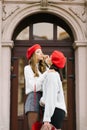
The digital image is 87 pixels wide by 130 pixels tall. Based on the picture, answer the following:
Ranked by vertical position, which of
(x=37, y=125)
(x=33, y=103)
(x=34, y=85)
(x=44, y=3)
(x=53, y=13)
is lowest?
(x=37, y=125)

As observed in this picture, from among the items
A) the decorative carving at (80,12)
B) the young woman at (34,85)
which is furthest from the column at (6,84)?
the young woman at (34,85)

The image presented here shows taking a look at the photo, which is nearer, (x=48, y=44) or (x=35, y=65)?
(x=35, y=65)

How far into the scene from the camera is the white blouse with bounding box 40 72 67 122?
3566 mm

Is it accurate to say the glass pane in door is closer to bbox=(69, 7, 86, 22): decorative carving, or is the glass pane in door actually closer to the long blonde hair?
bbox=(69, 7, 86, 22): decorative carving

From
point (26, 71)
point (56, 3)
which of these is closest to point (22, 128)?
point (56, 3)

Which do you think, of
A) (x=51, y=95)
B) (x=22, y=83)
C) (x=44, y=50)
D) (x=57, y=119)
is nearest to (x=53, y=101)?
(x=51, y=95)

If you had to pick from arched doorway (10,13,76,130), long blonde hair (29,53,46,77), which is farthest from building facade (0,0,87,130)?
long blonde hair (29,53,46,77)

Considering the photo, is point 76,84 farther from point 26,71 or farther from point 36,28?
point 26,71

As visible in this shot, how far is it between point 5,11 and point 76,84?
2.04 m

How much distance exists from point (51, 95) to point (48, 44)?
15.2ft

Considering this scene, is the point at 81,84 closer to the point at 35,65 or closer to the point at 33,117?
the point at 35,65

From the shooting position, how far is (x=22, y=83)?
26.3 feet

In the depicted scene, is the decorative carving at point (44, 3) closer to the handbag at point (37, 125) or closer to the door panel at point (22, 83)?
the door panel at point (22, 83)

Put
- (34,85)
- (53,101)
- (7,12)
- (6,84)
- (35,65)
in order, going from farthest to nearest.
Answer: (7,12)
(6,84)
(35,65)
(34,85)
(53,101)
